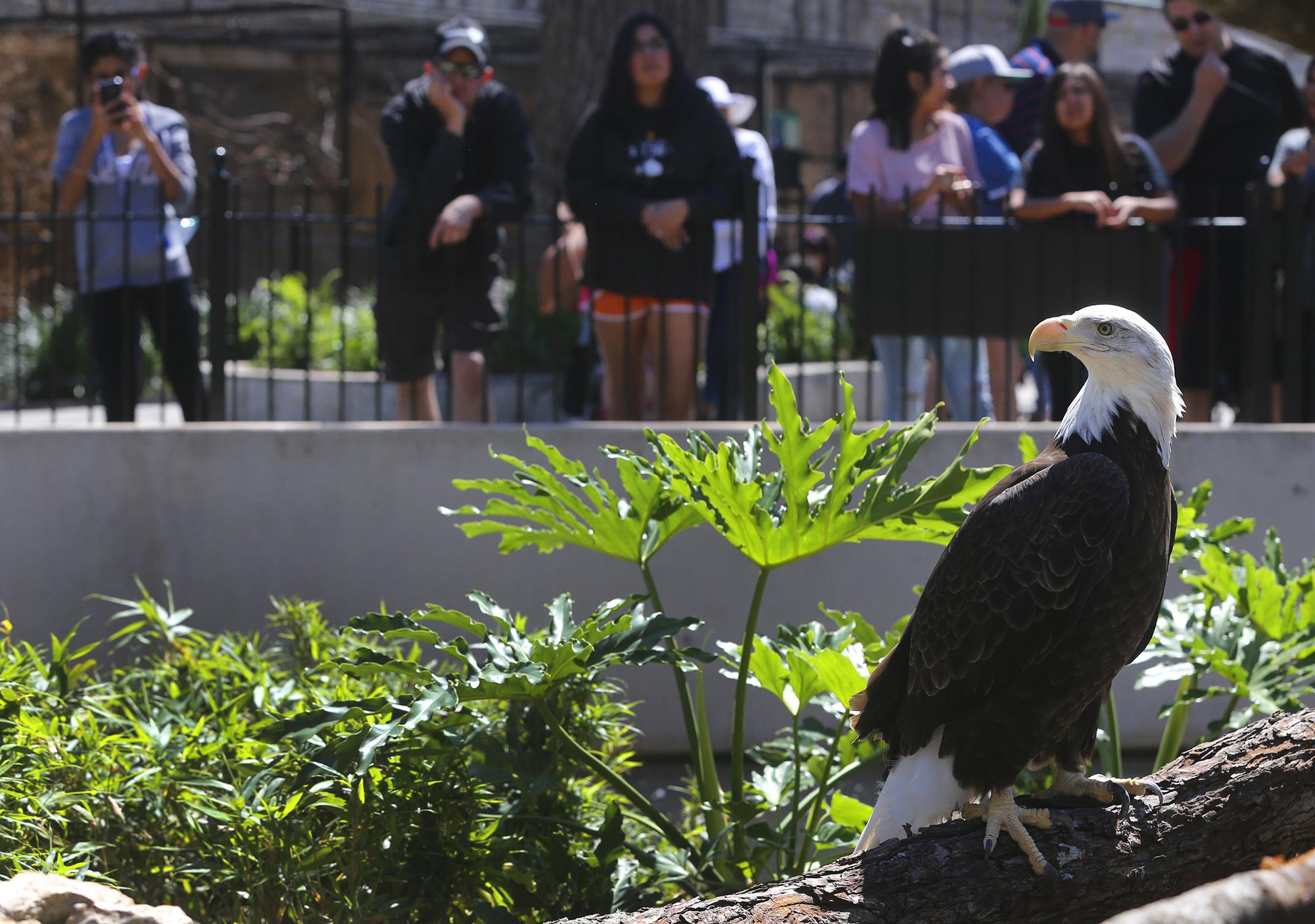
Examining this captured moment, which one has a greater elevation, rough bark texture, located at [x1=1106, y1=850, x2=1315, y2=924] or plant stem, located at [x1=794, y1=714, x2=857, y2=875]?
rough bark texture, located at [x1=1106, y1=850, x2=1315, y2=924]

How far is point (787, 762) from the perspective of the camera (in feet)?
14.4

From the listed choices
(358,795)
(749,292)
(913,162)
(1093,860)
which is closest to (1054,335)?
(1093,860)

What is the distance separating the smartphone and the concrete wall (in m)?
1.68

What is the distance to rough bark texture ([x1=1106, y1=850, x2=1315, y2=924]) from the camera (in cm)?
194

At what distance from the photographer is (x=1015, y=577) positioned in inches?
126

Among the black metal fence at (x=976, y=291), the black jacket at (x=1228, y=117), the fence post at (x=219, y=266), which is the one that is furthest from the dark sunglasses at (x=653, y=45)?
the black jacket at (x=1228, y=117)

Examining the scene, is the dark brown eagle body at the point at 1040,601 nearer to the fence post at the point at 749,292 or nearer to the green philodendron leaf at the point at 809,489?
the green philodendron leaf at the point at 809,489

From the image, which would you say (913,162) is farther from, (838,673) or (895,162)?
(838,673)

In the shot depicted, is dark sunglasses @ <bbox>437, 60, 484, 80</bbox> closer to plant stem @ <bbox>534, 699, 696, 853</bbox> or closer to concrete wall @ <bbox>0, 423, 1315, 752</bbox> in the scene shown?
concrete wall @ <bbox>0, 423, 1315, 752</bbox>

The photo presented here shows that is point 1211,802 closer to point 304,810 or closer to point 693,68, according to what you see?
point 304,810

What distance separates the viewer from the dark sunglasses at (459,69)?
21.4ft

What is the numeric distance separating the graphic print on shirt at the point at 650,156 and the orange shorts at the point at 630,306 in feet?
1.79

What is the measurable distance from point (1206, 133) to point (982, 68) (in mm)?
1521

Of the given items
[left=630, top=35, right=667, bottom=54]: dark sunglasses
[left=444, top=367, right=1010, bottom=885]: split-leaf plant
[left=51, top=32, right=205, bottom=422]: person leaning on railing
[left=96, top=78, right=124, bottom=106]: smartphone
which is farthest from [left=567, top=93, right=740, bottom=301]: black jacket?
[left=444, top=367, right=1010, bottom=885]: split-leaf plant
